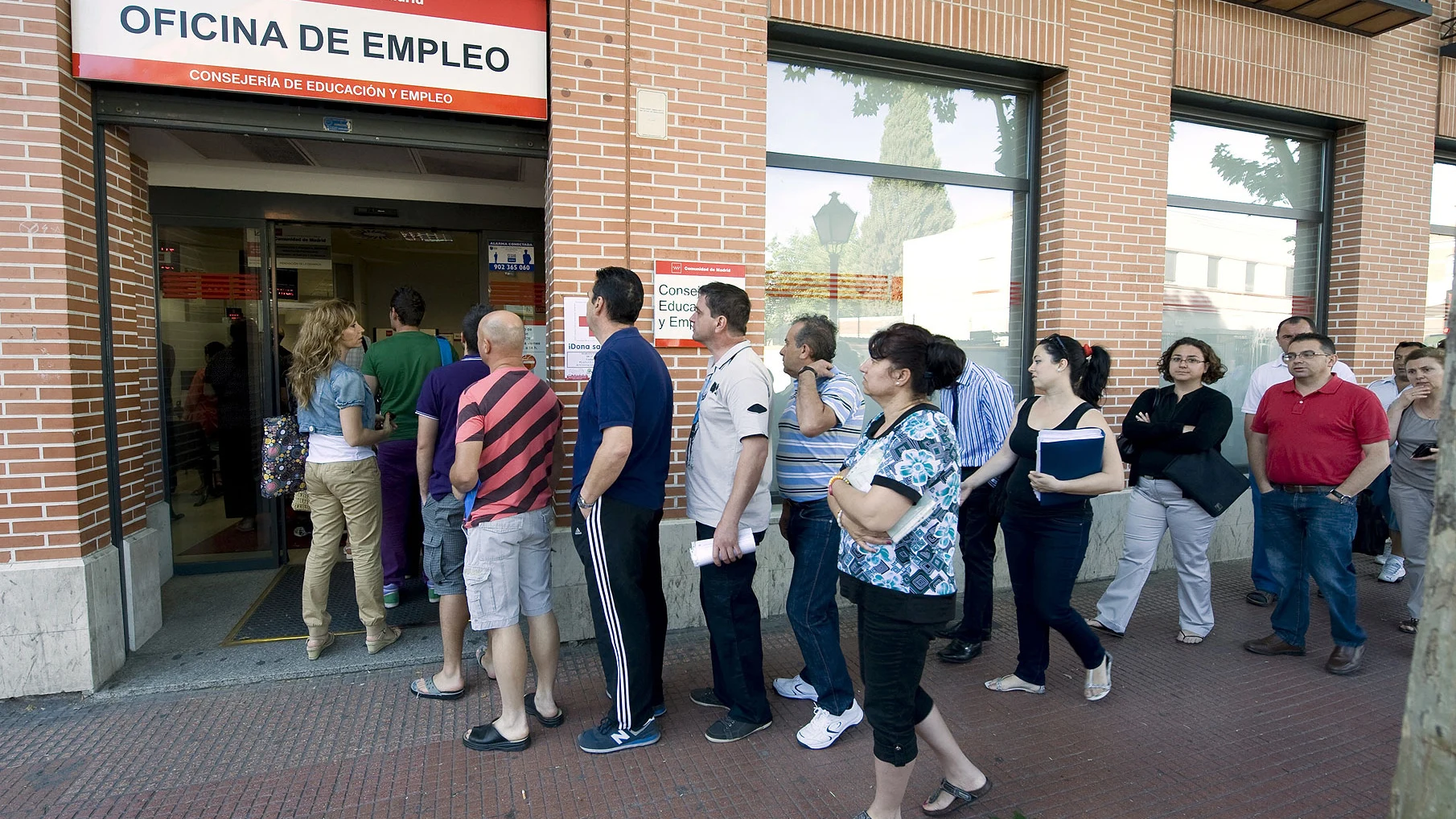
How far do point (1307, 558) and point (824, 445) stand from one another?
10.5 feet

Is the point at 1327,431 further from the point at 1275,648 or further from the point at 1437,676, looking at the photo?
the point at 1437,676

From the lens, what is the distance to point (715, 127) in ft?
16.1

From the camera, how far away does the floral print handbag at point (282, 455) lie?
4.64 metres

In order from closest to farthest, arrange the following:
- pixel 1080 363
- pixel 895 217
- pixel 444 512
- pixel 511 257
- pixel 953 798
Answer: pixel 953 798
pixel 1080 363
pixel 444 512
pixel 895 217
pixel 511 257

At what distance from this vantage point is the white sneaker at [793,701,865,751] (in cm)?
352

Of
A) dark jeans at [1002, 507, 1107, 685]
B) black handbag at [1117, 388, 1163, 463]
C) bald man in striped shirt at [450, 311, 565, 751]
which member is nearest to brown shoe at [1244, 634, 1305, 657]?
black handbag at [1117, 388, 1163, 463]

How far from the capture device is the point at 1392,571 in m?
6.26

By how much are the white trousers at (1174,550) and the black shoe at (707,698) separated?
266 cm

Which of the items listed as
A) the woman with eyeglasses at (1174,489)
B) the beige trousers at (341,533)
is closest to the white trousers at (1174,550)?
the woman with eyeglasses at (1174,489)

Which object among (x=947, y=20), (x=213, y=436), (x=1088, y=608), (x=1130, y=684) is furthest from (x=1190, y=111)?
(x=213, y=436)

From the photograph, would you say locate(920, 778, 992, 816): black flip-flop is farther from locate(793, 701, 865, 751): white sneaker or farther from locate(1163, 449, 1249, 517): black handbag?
locate(1163, 449, 1249, 517): black handbag

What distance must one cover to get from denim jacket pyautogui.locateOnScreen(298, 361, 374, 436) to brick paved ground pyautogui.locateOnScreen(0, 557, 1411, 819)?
1.40 meters

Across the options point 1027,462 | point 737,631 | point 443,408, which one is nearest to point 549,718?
point 737,631

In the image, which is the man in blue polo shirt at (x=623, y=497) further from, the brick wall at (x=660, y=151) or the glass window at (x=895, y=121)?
the glass window at (x=895, y=121)
